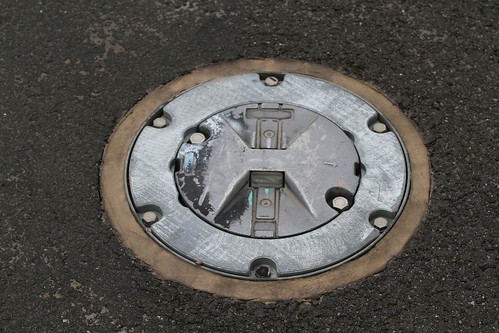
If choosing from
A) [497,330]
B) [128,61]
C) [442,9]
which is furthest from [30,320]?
[442,9]

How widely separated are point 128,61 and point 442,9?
1266 millimetres

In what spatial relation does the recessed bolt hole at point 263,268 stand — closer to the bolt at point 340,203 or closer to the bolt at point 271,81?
the bolt at point 340,203

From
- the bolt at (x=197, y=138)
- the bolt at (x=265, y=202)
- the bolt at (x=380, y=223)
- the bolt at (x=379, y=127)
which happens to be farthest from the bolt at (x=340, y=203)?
the bolt at (x=197, y=138)

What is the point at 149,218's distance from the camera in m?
2.28

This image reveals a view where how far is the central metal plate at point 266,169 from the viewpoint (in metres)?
2.25

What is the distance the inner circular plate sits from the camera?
7.18 ft

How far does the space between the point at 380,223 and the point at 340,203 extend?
14 centimetres

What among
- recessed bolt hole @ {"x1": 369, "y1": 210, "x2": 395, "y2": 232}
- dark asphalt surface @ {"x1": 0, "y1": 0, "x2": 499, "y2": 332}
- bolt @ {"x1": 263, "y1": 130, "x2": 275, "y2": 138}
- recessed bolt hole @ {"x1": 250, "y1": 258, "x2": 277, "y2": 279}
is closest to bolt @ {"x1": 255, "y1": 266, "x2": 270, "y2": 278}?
recessed bolt hole @ {"x1": 250, "y1": 258, "x2": 277, "y2": 279}

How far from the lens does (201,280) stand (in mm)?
2145

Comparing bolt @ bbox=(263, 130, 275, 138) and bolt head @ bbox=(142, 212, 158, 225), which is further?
bolt @ bbox=(263, 130, 275, 138)

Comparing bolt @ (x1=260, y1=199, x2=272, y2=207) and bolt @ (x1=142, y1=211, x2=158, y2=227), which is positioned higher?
bolt @ (x1=260, y1=199, x2=272, y2=207)

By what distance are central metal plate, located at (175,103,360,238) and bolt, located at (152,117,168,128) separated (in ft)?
0.42

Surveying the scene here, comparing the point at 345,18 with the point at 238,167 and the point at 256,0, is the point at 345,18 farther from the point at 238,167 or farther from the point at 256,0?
the point at 238,167

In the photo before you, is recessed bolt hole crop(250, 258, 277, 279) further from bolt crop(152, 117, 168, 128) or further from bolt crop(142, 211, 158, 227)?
bolt crop(152, 117, 168, 128)
